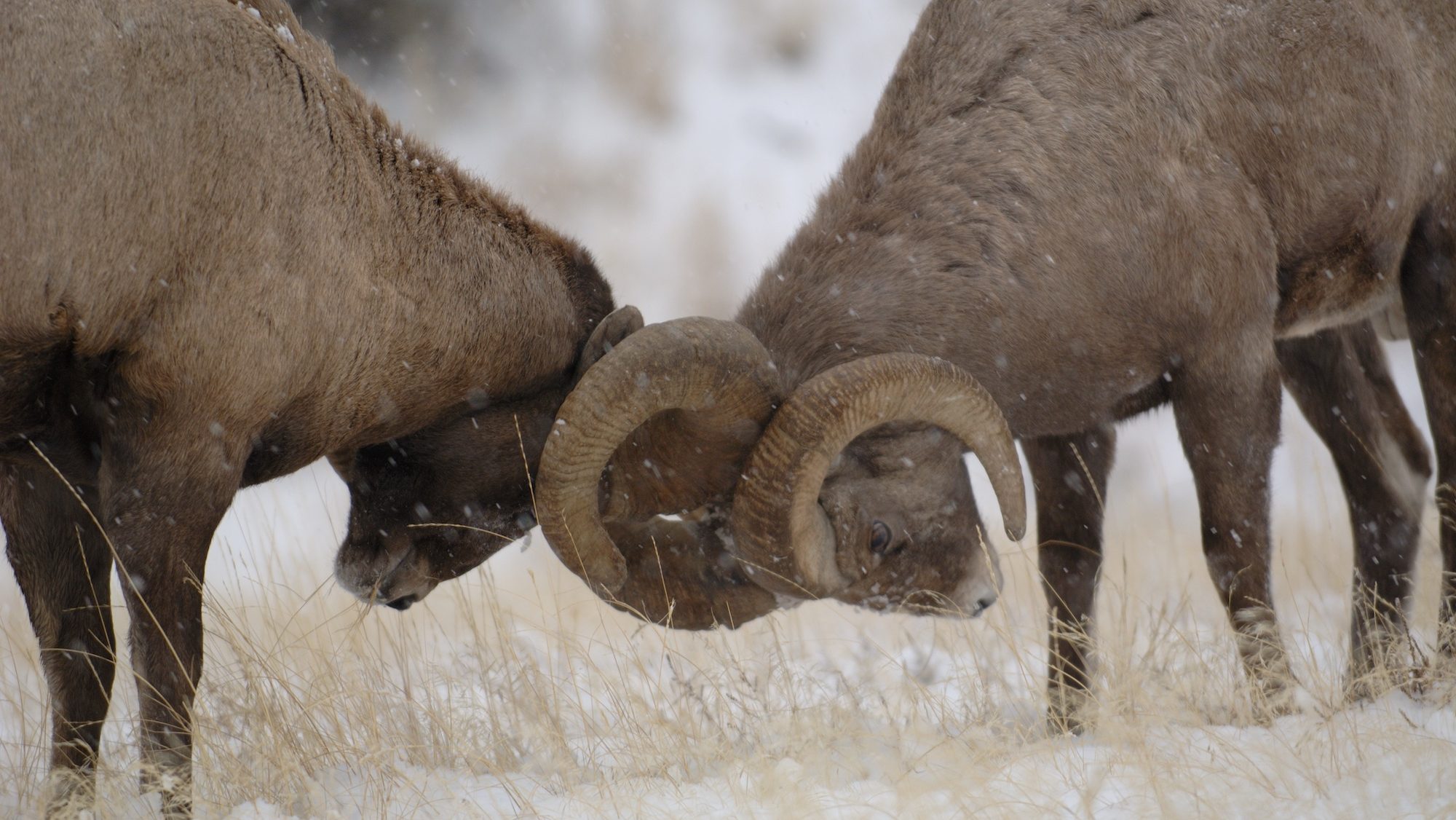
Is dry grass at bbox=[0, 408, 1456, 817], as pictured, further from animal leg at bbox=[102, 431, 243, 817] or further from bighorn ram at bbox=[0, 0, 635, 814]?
bighorn ram at bbox=[0, 0, 635, 814]

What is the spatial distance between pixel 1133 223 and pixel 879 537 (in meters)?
1.45

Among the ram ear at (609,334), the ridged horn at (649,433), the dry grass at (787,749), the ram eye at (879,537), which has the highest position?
the ram ear at (609,334)

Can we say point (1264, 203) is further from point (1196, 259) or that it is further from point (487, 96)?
point (487, 96)

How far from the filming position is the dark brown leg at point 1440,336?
16.7 feet

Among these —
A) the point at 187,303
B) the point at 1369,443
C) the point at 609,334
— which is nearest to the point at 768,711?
the point at 609,334

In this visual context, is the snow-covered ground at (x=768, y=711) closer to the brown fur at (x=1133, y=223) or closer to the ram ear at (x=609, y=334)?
the brown fur at (x=1133, y=223)

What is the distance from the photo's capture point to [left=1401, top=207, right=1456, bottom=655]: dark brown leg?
200 inches

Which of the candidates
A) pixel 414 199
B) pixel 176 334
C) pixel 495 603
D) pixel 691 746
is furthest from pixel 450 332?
pixel 691 746

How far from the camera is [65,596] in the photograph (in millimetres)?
4348

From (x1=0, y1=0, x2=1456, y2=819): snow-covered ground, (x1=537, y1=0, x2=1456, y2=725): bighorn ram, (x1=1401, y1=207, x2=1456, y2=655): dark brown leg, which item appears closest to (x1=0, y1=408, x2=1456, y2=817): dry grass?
(x1=0, y1=0, x2=1456, y2=819): snow-covered ground

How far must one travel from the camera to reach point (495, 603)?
504cm

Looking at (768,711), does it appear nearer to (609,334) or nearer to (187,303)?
(609,334)

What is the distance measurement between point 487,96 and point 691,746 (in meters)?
15.3

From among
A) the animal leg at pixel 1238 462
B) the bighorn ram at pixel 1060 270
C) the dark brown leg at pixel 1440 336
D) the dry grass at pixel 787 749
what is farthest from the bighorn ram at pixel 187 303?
the dark brown leg at pixel 1440 336
